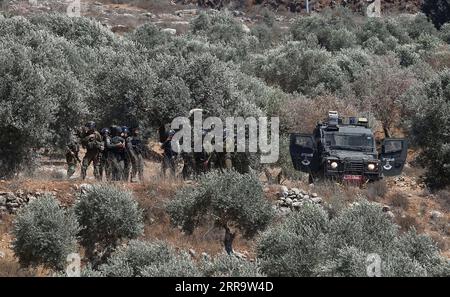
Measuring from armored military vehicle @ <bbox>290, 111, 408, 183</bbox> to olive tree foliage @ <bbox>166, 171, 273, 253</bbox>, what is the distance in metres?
4.70

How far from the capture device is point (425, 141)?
936 inches

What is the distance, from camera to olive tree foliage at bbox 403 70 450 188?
75.2 ft

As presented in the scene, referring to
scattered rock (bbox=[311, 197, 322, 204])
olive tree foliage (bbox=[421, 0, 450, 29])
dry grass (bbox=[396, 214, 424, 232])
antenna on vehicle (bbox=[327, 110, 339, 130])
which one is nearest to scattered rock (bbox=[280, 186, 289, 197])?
scattered rock (bbox=[311, 197, 322, 204])

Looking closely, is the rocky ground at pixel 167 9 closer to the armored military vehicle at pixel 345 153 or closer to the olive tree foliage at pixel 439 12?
the olive tree foliage at pixel 439 12

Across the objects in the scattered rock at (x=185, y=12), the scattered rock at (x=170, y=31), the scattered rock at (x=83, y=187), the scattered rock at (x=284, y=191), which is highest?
the scattered rock at (x=185, y=12)

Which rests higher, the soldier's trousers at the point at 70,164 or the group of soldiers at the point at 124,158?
the group of soldiers at the point at 124,158

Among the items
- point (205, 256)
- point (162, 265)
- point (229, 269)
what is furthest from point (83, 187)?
point (229, 269)

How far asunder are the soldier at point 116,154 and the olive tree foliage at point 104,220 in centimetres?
308

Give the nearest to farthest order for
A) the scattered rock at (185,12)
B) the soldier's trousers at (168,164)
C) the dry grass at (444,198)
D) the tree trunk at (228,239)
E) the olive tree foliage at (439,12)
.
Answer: the tree trunk at (228,239) < the soldier's trousers at (168,164) < the dry grass at (444,198) < the olive tree foliage at (439,12) < the scattered rock at (185,12)

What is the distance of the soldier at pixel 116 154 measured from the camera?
1903 cm

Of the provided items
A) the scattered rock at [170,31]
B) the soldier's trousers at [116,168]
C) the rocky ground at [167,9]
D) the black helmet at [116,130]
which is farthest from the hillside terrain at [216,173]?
the rocky ground at [167,9]

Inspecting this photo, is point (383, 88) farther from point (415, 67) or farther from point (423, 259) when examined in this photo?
point (423, 259)

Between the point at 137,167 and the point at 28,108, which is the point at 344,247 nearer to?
the point at 137,167

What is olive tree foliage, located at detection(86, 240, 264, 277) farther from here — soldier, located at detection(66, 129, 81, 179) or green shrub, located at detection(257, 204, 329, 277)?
soldier, located at detection(66, 129, 81, 179)
